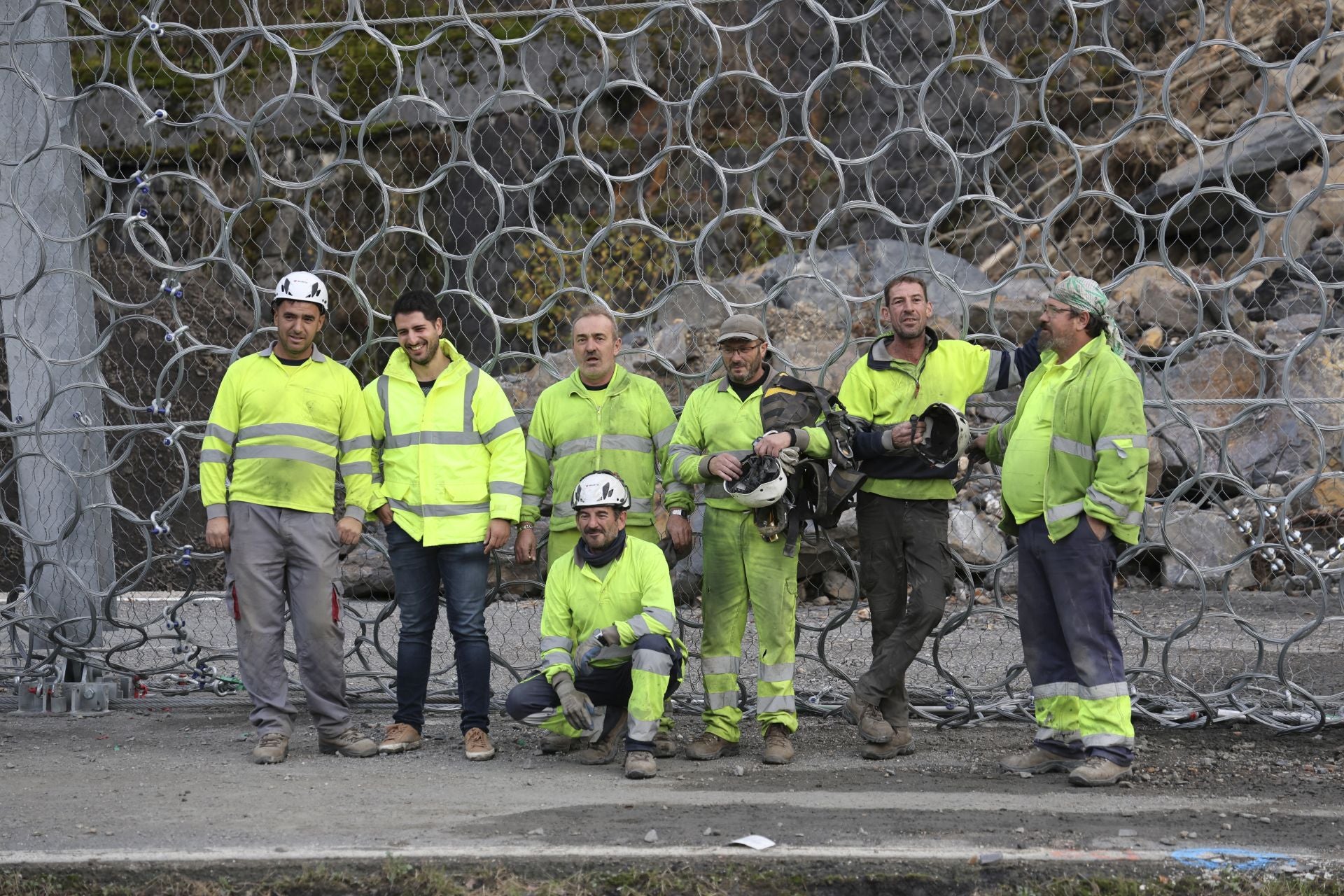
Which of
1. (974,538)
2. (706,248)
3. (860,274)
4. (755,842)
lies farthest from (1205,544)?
(755,842)

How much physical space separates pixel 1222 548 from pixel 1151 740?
384cm

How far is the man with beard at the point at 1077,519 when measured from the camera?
5395 mm

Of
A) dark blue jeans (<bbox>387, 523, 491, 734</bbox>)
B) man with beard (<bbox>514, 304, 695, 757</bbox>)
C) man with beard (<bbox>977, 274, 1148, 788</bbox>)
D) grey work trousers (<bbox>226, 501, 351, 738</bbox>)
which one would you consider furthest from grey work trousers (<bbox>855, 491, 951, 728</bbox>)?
grey work trousers (<bbox>226, 501, 351, 738</bbox>)

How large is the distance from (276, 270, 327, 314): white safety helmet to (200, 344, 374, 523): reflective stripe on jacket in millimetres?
283

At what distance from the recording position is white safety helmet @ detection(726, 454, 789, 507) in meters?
5.69

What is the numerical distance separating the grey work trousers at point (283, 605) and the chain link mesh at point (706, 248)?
2.87 feet

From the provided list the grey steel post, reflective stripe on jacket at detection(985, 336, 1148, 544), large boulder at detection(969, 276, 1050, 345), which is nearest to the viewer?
reflective stripe on jacket at detection(985, 336, 1148, 544)

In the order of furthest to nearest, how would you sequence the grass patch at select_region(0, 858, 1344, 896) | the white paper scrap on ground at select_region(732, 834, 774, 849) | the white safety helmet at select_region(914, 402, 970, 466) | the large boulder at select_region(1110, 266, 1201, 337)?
1. the large boulder at select_region(1110, 266, 1201, 337)
2. the white safety helmet at select_region(914, 402, 970, 466)
3. the white paper scrap on ground at select_region(732, 834, 774, 849)
4. the grass patch at select_region(0, 858, 1344, 896)

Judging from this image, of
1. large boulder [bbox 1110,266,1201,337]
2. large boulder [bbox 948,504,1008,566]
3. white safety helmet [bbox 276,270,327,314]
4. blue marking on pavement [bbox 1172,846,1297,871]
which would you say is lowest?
blue marking on pavement [bbox 1172,846,1297,871]

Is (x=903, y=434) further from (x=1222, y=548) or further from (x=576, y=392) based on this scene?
(x=1222, y=548)

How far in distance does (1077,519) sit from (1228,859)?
1.44 m

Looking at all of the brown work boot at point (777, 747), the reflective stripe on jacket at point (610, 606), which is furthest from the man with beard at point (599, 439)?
the brown work boot at point (777, 747)

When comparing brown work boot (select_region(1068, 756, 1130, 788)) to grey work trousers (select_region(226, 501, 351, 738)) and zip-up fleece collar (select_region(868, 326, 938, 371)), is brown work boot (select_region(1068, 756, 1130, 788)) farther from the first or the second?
grey work trousers (select_region(226, 501, 351, 738))

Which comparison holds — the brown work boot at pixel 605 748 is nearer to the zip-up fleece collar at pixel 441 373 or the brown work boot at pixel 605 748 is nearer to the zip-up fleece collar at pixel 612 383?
the zip-up fleece collar at pixel 612 383
